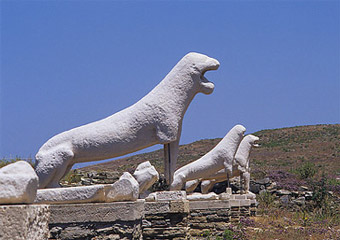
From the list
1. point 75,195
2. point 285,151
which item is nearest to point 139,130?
point 75,195

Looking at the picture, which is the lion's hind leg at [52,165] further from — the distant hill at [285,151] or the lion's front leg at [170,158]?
the distant hill at [285,151]

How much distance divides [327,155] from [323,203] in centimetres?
2342

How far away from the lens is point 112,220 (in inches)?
207

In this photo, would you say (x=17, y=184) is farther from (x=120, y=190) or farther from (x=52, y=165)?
(x=52, y=165)

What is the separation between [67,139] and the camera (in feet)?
22.5

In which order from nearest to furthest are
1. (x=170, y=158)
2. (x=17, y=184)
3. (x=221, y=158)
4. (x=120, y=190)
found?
(x=17, y=184) → (x=120, y=190) → (x=170, y=158) → (x=221, y=158)

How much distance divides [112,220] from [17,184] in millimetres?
2392

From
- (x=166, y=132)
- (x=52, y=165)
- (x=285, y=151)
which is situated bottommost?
(x=52, y=165)

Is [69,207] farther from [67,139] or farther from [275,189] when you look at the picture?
[275,189]

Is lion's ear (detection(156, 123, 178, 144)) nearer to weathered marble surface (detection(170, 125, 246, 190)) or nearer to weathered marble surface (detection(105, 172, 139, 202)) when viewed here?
weathered marble surface (detection(105, 172, 139, 202))

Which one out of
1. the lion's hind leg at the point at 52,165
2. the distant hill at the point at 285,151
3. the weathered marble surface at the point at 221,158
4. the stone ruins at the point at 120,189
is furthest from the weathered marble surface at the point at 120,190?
the distant hill at the point at 285,151

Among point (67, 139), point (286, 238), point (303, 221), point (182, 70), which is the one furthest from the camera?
point (303, 221)

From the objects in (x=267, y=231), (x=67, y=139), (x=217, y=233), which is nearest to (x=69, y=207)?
(x=67, y=139)

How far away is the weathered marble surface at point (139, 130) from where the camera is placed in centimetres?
674
